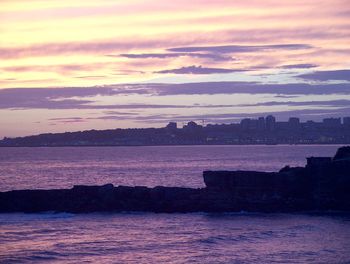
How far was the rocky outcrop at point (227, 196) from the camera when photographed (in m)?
42.0

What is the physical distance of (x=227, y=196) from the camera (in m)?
42.7

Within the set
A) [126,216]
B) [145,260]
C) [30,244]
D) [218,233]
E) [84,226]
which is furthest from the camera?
[126,216]

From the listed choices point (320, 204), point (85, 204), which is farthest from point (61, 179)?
point (320, 204)

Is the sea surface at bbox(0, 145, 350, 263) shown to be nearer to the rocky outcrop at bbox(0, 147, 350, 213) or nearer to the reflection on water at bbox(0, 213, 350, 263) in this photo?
the reflection on water at bbox(0, 213, 350, 263)

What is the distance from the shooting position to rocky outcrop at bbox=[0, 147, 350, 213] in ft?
138

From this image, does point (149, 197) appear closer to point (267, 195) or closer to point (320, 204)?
point (267, 195)

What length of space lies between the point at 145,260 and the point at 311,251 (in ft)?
20.3

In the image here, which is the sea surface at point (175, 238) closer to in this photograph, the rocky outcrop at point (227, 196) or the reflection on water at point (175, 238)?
the reflection on water at point (175, 238)

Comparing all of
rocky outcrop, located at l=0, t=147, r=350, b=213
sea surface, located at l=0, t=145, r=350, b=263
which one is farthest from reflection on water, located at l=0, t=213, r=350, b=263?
rocky outcrop, located at l=0, t=147, r=350, b=213

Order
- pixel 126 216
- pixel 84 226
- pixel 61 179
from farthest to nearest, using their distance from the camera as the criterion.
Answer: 1. pixel 61 179
2. pixel 126 216
3. pixel 84 226

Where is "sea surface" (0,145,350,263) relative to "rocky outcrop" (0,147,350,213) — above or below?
below

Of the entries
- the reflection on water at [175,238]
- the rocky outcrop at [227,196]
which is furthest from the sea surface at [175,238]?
the rocky outcrop at [227,196]

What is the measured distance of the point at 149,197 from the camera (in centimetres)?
4294

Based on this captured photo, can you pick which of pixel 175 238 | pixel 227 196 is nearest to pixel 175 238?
pixel 175 238
